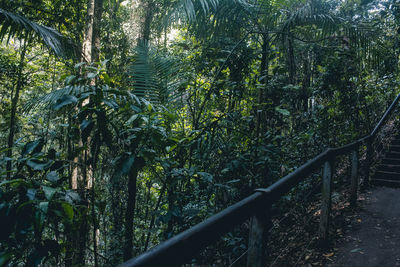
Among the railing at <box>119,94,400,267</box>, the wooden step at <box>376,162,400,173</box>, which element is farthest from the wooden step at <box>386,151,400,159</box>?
the railing at <box>119,94,400,267</box>

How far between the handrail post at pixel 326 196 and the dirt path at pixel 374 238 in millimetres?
226

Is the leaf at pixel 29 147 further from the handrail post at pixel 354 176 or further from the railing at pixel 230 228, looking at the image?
the handrail post at pixel 354 176

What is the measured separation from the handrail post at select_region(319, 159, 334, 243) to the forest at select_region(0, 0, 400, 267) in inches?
27.9

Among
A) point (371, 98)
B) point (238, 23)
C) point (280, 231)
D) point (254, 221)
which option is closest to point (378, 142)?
point (371, 98)

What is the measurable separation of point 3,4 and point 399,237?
23.6 feet

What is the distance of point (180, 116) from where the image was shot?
3754 mm

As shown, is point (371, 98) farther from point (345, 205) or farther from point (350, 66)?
point (345, 205)

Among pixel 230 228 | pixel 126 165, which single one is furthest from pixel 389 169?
pixel 230 228

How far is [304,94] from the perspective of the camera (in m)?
5.61

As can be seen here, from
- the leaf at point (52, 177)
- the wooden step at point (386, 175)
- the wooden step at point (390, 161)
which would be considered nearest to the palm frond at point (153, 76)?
the leaf at point (52, 177)

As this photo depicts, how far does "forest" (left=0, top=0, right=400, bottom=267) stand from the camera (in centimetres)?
196

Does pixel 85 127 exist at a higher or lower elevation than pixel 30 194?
higher

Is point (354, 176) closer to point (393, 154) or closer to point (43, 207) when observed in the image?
point (393, 154)

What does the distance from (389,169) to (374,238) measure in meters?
2.63
